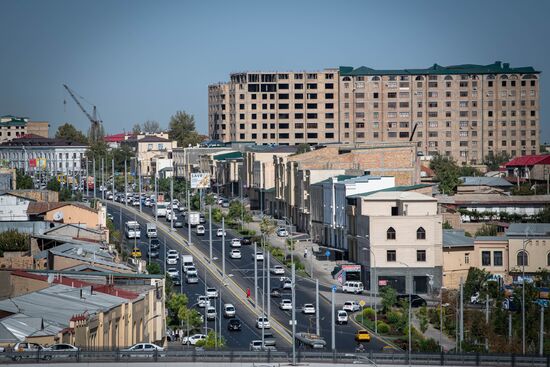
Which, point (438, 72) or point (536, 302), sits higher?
point (438, 72)

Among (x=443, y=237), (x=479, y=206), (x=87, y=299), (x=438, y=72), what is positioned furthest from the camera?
(x=438, y=72)

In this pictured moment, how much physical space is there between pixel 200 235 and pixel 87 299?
48186 mm

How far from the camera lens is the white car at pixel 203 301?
2785 inches

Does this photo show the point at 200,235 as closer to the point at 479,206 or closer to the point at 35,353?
the point at 479,206

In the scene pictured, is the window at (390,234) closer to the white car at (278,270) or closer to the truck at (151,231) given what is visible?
the white car at (278,270)

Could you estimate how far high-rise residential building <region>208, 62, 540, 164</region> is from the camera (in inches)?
6334

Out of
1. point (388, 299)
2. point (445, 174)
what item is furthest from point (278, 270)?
point (445, 174)

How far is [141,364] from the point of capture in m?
42.6

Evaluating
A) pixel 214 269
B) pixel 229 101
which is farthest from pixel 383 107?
pixel 214 269

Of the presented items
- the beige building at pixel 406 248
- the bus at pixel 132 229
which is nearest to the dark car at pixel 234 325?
the beige building at pixel 406 248

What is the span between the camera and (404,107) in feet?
528

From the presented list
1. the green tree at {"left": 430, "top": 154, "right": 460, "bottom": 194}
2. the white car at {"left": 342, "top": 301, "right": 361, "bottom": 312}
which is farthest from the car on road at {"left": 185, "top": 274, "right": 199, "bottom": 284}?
the green tree at {"left": 430, "top": 154, "right": 460, "bottom": 194}

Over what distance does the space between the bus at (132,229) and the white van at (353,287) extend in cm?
2104

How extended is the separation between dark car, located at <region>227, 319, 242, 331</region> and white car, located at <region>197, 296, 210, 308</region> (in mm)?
2644
